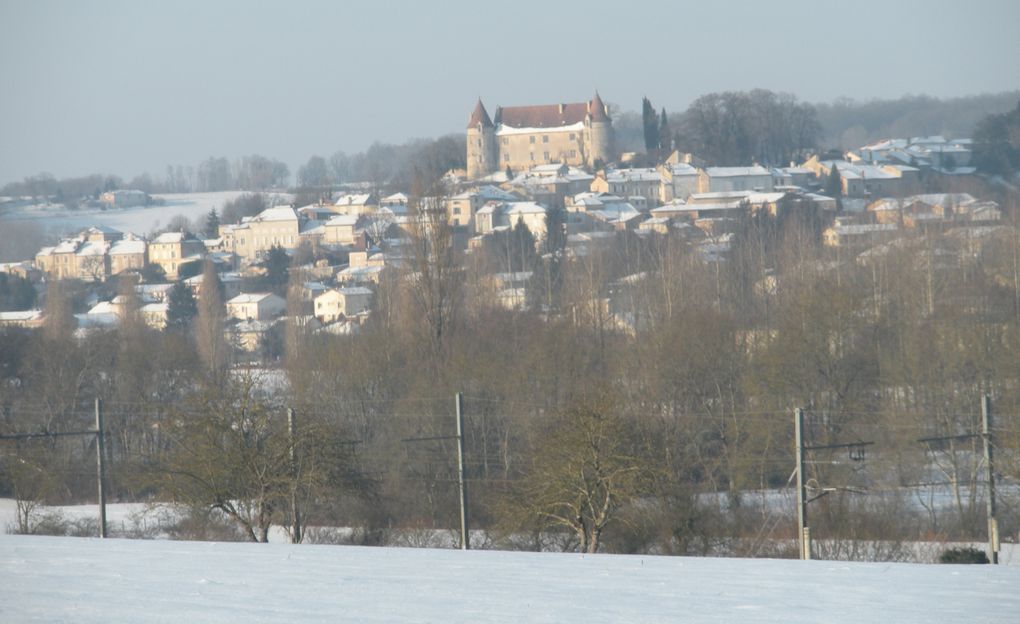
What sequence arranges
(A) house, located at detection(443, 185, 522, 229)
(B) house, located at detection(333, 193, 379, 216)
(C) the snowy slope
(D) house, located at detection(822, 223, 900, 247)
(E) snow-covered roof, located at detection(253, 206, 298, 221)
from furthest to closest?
(B) house, located at detection(333, 193, 379, 216) < (E) snow-covered roof, located at detection(253, 206, 298, 221) < (A) house, located at detection(443, 185, 522, 229) < (D) house, located at detection(822, 223, 900, 247) < (C) the snowy slope

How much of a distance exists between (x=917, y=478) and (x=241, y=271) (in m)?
63.4

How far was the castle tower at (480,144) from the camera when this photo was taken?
417 feet

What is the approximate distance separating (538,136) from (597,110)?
21.5ft

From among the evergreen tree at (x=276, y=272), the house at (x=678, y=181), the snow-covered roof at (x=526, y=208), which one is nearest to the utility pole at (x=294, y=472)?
the evergreen tree at (x=276, y=272)

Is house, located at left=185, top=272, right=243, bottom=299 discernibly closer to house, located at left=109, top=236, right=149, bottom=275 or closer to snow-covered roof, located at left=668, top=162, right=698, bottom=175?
house, located at left=109, top=236, right=149, bottom=275

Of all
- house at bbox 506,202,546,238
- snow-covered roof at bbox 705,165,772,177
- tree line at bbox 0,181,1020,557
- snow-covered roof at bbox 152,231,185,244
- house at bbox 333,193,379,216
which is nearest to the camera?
tree line at bbox 0,181,1020,557

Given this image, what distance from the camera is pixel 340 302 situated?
205ft

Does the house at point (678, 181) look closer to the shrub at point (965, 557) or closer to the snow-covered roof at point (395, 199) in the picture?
the snow-covered roof at point (395, 199)

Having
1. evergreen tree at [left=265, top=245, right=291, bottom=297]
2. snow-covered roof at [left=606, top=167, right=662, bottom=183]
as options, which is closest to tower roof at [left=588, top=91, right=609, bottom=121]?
snow-covered roof at [left=606, top=167, right=662, bottom=183]

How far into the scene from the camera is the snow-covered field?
121m

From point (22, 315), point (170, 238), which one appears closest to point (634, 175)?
point (170, 238)

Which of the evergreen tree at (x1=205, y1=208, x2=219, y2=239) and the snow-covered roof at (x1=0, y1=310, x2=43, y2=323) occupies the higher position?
the evergreen tree at (x1=205, y1=208, x2=219, y2=239)

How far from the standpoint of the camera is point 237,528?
18.2m

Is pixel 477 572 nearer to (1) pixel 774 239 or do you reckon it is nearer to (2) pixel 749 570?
(2) pixel 749 570
